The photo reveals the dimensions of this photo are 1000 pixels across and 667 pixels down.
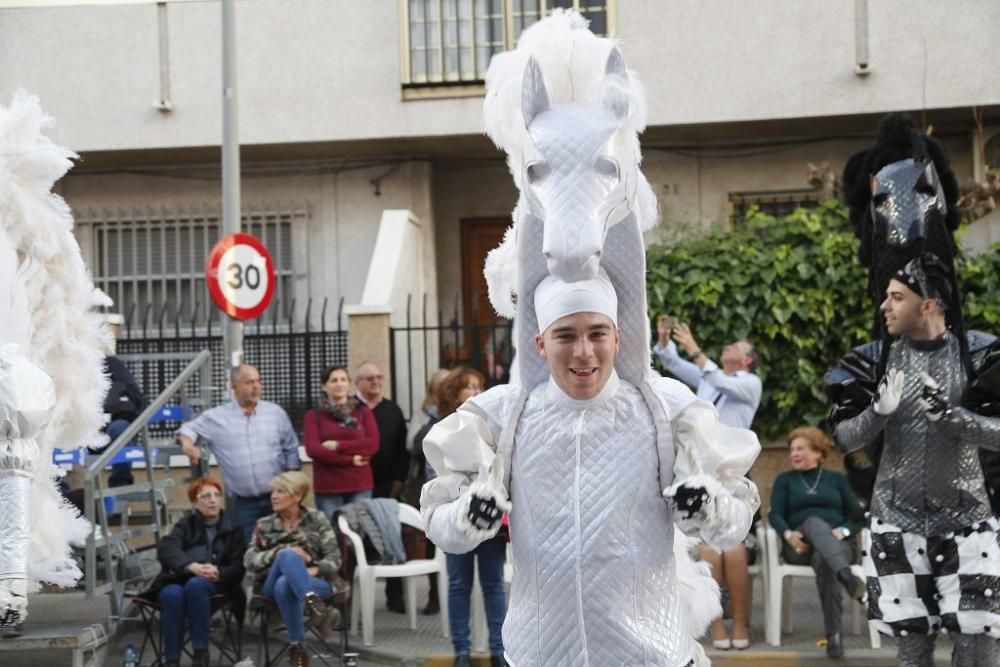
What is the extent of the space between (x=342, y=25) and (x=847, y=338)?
6.68 meters

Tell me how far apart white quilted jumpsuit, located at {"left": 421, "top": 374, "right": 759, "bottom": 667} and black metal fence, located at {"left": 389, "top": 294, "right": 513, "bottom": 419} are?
28.6 ft

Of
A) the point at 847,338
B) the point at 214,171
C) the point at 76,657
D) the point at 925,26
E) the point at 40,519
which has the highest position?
the point at 925,26

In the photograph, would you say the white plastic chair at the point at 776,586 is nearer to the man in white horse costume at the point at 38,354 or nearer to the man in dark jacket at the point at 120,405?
the man in white horse costume at the point at 38,354

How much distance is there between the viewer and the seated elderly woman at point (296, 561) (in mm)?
8945

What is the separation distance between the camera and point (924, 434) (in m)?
6.52

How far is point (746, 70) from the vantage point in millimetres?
15805

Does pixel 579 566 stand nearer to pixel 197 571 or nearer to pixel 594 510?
pixel 594 510

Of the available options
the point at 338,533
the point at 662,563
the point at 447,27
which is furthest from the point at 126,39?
the point at 662,563

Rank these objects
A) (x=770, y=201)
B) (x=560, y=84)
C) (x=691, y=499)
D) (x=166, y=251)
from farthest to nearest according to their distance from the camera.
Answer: (x=166, y=251)
(x=770, y=201)
(x=560, y=84)
(x=691, y=499)

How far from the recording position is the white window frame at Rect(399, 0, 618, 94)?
631 inches

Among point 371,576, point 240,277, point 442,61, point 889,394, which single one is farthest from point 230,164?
point 889,394

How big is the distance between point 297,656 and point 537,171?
5403 millimetres

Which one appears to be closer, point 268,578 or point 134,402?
point 268,578

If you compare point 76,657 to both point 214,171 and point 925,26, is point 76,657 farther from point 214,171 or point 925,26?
point 925,26
